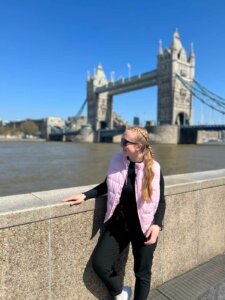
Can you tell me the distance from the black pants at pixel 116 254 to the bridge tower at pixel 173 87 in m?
66.5

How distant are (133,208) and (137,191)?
0.11 meters

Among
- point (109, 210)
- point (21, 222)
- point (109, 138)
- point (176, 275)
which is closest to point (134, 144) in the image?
point (109, 210)

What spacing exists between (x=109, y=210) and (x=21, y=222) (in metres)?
0.51

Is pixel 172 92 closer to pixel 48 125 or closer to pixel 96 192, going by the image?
pixel 48 125

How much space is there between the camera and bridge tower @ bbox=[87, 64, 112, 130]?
94.5 metres

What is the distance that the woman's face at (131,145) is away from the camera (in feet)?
6.23

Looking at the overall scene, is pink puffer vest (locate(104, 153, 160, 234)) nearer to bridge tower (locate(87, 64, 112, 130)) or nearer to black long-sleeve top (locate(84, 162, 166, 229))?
black long-sleeve top (locate(84, 162, 166, 229))

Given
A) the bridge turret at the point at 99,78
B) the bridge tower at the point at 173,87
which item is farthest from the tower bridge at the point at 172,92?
the bridge turret at the point at 99,78

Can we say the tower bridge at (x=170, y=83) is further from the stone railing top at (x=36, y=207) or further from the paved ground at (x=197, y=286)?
the stone railing top at (x=36, y=207)

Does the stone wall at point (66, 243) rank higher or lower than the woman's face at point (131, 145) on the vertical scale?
lower

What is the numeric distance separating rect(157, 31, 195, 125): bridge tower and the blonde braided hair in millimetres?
66507

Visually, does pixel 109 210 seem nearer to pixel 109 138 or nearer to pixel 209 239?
pixel 209 239

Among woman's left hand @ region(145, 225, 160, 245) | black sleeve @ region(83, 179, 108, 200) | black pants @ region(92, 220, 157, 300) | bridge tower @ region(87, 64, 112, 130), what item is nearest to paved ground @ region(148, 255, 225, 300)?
black pants @ region(92, 220, 157, 300)

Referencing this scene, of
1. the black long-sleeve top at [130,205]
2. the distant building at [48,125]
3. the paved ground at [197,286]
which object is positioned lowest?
the paved ground at [197,286]
